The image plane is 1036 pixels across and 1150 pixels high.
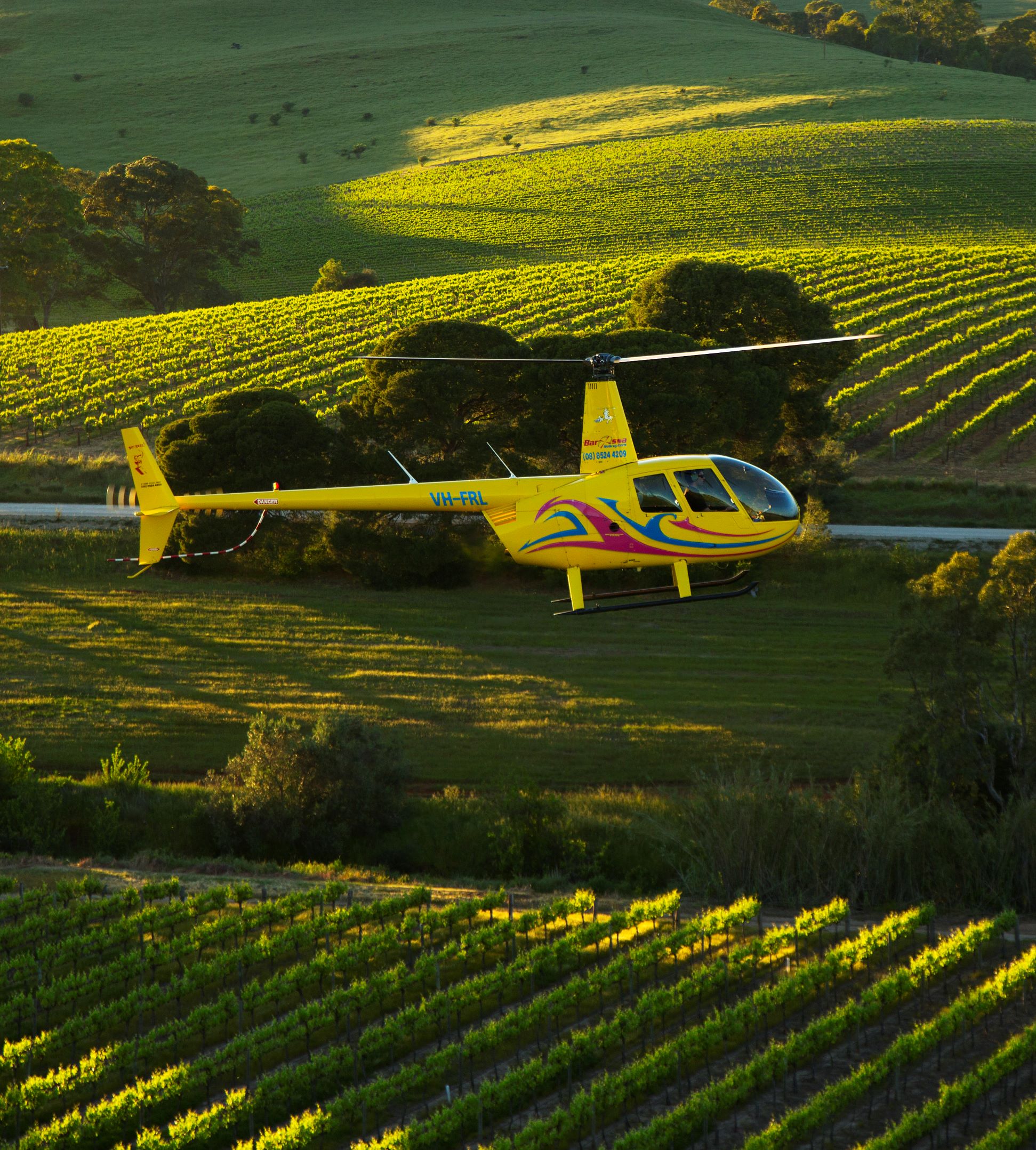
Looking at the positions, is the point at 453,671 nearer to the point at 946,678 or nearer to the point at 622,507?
the point at 946,678

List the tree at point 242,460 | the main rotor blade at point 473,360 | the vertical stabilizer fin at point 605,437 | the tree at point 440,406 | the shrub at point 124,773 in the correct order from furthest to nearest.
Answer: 1. the tree at point 242,460
2. the tree at point 440,406
3. the shrub at point 124,773
4. the vertical stabilizer fin at point 605,437
5. the main rotor blade at point 473,360

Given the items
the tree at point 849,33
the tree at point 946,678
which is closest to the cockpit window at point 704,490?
the tree at point 946,678

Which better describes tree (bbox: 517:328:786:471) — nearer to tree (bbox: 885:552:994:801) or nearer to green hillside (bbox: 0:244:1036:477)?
green hillside (bbox: 0:244:1036:477)

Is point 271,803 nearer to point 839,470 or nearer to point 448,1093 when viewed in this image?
point 448,1093

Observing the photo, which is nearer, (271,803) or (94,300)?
(271,803)

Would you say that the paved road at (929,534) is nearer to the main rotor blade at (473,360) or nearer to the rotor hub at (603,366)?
the main rotor blade at (473,360)

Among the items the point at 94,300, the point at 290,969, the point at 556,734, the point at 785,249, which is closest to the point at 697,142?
the point at 785,249
